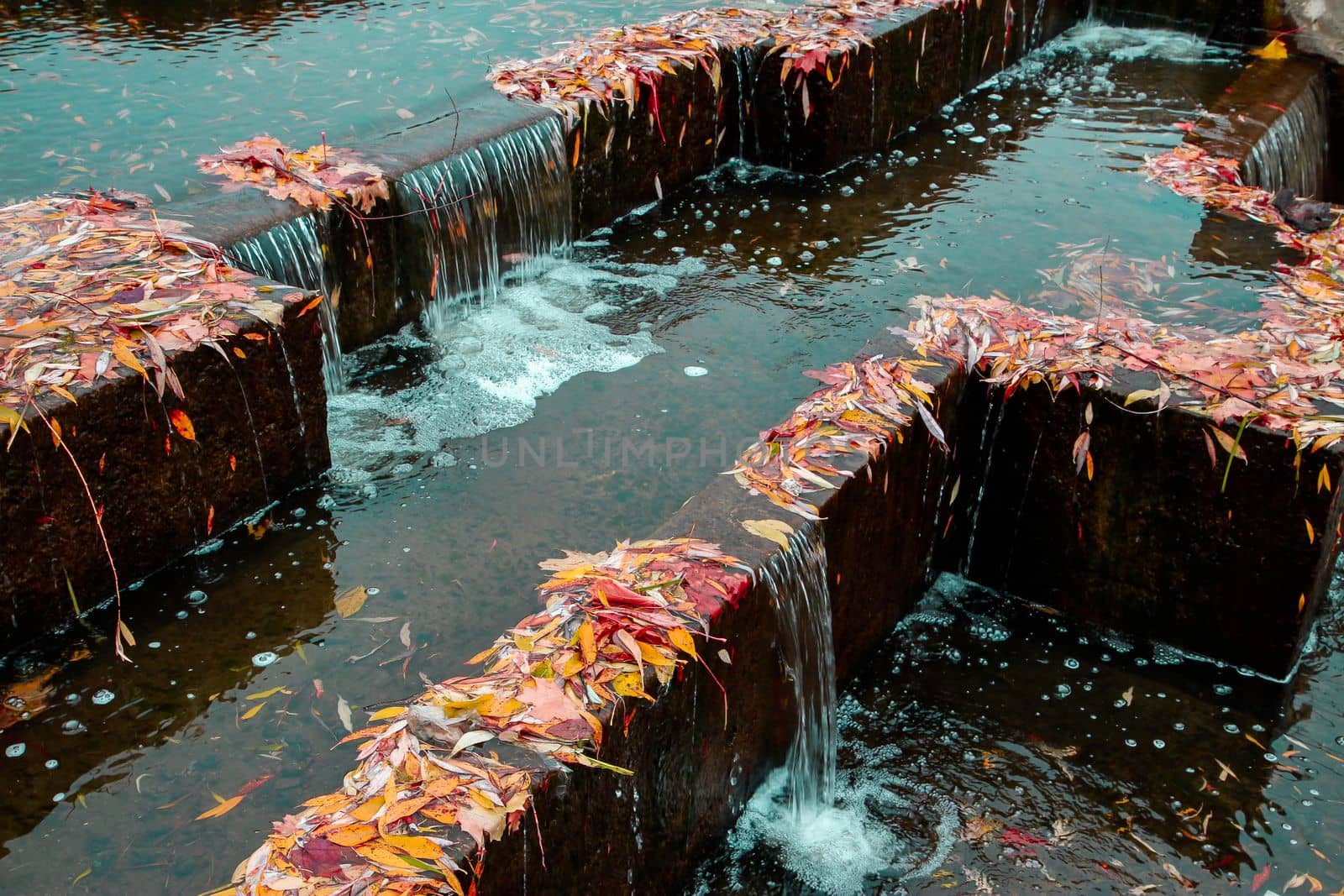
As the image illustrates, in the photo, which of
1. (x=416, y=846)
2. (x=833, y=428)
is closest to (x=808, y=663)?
(x=833, y=428)

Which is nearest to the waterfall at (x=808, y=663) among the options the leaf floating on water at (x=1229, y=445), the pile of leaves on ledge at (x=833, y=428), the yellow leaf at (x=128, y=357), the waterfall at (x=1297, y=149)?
the pile of leaves on ledge at (x=833, y=428)

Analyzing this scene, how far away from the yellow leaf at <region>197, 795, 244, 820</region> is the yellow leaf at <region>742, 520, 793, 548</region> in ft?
5.53

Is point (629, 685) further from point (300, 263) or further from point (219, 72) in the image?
point (219, 72)

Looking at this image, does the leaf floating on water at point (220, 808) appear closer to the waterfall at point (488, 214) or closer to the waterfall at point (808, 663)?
the waterfall at point (808, 663)

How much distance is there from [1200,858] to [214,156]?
17.6 ft

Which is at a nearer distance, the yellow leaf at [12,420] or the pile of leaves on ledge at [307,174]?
the yellow leaf at [12,420]

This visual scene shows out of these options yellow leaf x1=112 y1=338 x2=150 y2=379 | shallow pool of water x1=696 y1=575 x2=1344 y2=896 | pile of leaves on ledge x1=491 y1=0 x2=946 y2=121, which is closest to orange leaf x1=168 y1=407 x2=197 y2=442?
yellow leaf x1=112 y1=338 x2=150 y2=379

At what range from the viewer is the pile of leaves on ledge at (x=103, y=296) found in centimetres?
359

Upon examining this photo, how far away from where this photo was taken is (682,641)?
9.71 ft

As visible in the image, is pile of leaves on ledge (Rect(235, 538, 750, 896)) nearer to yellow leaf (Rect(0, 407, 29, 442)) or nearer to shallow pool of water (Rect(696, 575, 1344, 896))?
shallow pool of water (Rect(696, 575, 1344, 896))

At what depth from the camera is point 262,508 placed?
4.29 meters

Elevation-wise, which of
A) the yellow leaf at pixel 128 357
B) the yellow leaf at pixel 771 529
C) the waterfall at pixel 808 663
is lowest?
the waterfall at pixel 808 663

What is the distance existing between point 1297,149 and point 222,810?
858 cm

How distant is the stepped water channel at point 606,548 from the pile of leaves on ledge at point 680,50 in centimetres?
70
